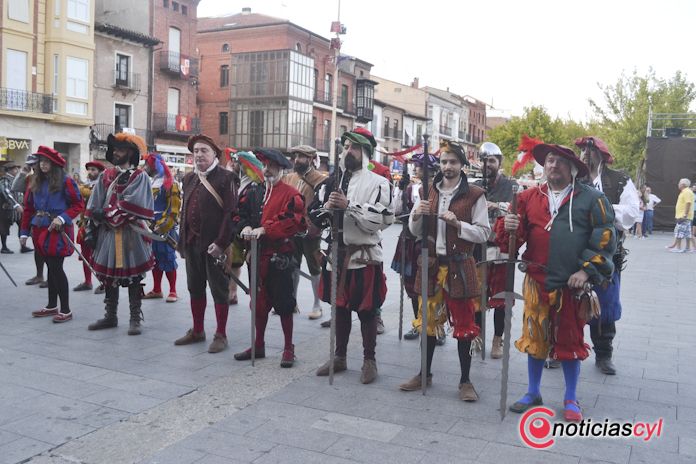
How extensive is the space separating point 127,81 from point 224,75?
12386 millimetres

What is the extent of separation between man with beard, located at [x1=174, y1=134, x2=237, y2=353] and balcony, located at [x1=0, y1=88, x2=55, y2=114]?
24868 millimetres

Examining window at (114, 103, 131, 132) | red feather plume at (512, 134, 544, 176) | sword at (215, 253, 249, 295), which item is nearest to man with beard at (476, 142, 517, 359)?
red feather plume at (512, 134, 544, 176)

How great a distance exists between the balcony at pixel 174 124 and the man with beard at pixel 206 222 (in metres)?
31.3

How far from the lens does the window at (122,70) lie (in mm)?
33438

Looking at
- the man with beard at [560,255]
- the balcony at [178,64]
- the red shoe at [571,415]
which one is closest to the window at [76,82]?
the balcony at [178,64]

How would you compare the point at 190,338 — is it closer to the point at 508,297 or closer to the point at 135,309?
the point at 135,309

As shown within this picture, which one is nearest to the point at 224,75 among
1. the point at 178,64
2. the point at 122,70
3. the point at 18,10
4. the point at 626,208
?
the point at 178,64

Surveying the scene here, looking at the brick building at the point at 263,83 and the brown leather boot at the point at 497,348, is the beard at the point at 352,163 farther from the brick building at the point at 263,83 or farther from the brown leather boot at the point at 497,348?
the brick building at the point at 263,83

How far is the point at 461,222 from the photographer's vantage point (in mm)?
4871

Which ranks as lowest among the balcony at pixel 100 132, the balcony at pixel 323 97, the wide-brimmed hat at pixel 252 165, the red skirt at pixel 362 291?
the red skirt at pixel 362 291

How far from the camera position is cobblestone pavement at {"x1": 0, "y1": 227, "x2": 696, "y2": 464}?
3.90m

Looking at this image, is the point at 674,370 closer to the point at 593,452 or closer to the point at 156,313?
the point at 593,452

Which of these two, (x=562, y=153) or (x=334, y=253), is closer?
(x=562, y=153)

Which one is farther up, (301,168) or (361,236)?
(301,168)
